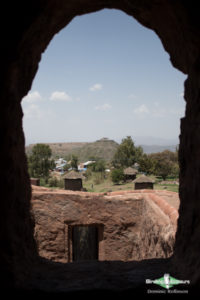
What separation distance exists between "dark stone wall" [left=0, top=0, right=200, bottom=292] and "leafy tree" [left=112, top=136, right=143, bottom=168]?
36706mm

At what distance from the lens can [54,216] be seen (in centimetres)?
773

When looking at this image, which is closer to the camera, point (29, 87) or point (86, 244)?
point (29, 87)

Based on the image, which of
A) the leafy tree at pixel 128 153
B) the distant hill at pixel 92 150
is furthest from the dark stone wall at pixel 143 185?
the distant hill at pixel 92 150

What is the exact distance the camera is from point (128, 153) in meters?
39.9

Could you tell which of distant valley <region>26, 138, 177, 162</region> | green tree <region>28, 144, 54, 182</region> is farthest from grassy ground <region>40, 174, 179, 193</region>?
distant valley <region>26, 138, 177, 162</region>

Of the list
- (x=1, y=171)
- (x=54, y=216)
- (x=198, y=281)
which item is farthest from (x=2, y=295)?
(x=54, y=216)

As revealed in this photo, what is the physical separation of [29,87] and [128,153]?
37512 millimetres

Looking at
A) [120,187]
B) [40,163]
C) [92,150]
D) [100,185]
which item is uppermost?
[92,150]

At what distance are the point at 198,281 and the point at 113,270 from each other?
1303mm

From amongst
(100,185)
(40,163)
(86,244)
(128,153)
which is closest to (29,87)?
(86,244)

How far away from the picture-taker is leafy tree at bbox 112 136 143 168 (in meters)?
39.4

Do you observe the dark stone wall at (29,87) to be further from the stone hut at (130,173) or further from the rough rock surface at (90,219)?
the stone hut at (130,173)

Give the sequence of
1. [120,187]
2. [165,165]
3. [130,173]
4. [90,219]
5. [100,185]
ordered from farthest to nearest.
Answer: [165,165], [100,185], [130,173], [120,187], [90,219]

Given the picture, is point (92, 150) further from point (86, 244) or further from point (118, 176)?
point (86, 244)
